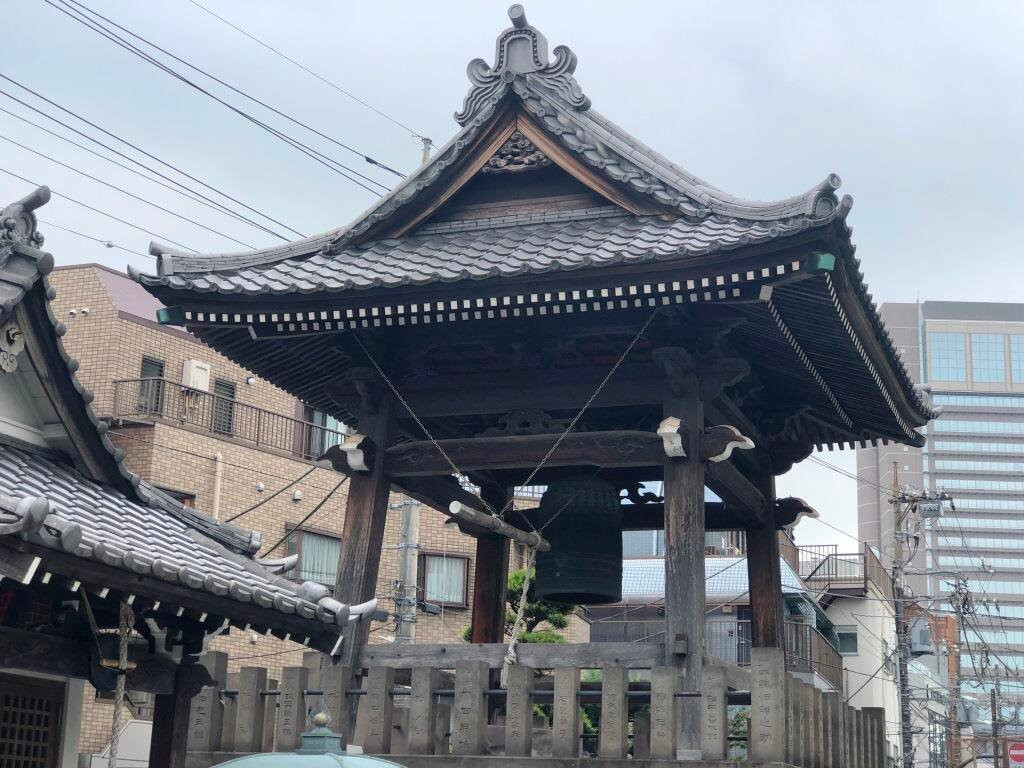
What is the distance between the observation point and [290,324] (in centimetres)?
1238

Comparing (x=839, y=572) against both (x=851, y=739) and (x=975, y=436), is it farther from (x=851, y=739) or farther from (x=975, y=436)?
(x=975, y=436)

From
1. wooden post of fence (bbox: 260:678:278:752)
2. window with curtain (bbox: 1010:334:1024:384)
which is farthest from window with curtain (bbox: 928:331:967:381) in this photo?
wooden post of fence (bbox: 260:678:278:752)

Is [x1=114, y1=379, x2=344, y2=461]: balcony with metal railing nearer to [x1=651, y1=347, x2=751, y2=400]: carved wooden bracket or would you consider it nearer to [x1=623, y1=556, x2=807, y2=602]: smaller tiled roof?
[x1=623, y1=556, x2=807, y2=602]: smaller tiled roof

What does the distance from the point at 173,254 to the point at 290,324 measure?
1.47 m

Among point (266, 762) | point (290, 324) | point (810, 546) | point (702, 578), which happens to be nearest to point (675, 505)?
point (702, 578)

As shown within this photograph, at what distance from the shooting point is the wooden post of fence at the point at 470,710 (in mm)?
10992

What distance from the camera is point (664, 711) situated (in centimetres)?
1054

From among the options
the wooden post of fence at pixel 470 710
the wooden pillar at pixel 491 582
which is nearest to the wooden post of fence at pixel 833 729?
the wooden post of fence at pixel 470 710

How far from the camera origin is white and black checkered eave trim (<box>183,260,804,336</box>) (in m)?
11.2

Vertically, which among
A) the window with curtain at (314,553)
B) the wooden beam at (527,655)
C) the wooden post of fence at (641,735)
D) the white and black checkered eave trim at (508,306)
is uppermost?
the white and black checkered eave trim at (508,306)

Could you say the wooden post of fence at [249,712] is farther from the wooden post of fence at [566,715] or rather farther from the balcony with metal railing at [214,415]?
the balcony with metal railing at [214,415]

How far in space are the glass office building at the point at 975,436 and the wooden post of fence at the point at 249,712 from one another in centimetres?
14500

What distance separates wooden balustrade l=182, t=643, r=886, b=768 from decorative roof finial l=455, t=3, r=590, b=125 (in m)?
5.45

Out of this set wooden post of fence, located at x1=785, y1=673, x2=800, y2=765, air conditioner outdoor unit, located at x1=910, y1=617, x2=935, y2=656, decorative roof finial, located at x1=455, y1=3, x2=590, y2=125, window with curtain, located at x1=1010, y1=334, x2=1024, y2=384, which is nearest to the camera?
wooden post of fence, located at x1=785, y1=673, x2=800, y2=765
